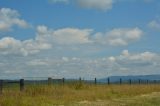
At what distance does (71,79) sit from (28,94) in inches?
565

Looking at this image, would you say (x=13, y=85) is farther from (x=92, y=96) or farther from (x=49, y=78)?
(x=92, y=96)

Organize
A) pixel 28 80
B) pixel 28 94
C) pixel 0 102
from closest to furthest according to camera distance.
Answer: pixel 0 102 < pixel 28 94 < pixel 28 80

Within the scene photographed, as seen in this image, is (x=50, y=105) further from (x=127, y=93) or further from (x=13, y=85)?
(x=127, y=93)

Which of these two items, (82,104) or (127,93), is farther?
(127,93)

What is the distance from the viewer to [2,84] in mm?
34406

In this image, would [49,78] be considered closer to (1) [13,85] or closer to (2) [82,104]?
(1) [13,85]

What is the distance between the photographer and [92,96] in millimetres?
34406

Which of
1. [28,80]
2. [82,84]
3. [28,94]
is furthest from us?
[82,84]

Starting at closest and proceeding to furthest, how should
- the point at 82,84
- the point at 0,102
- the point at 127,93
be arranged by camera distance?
the point at 0,102 < the point at 127,93 < the point at 82,84

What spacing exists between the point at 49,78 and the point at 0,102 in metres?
18.2

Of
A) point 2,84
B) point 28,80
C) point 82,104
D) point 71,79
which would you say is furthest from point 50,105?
point 71,79

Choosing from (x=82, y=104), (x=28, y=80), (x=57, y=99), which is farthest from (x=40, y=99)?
(x=28, y=80)

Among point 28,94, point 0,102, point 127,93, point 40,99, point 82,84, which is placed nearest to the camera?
point 0,102

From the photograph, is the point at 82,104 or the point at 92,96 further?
the point at 92,96
